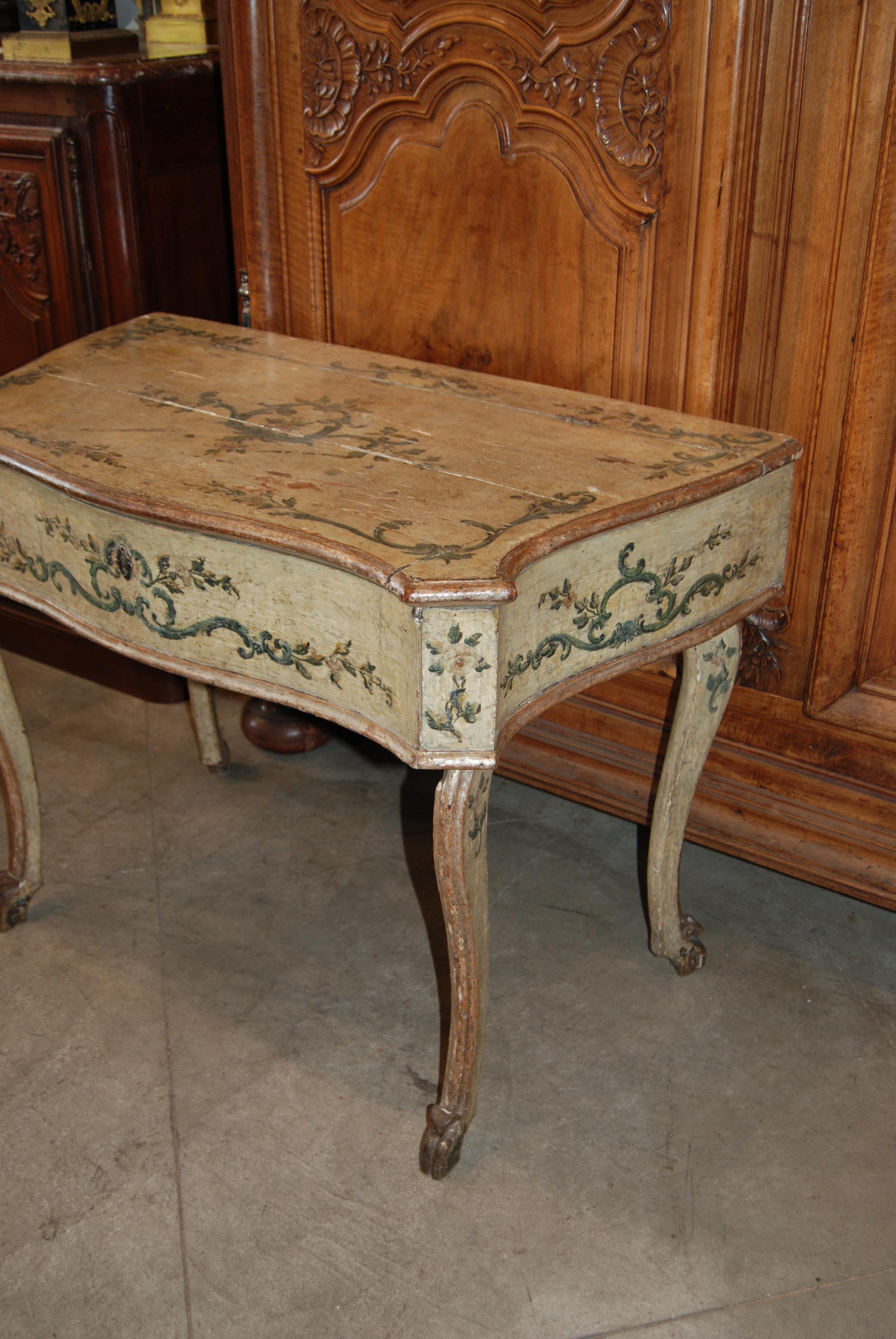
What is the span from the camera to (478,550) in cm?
116

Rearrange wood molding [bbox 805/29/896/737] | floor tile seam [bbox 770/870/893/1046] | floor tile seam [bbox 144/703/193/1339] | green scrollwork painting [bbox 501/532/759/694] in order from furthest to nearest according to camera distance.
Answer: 1. floor tile seam [bbox 770/870/893/1046]
2. wood molding [bbox 805/29/896/737]
3. floor tile seam [bbox 144/703/193/1339]
4. green scrollwork painting [bbox 501/532/759/694]

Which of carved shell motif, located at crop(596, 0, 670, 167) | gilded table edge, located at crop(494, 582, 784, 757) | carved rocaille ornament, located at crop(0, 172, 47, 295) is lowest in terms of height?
gilded table edge, located at crop(494, 582, 784, 757)

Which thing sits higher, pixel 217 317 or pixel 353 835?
pixel 217 317

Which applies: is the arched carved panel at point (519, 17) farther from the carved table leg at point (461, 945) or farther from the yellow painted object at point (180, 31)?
the carved table leg at point (461, 945)

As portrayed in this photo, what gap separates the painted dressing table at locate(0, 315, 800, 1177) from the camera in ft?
3.88

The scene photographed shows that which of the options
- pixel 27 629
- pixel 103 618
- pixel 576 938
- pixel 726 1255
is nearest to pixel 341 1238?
pixel 726 1255

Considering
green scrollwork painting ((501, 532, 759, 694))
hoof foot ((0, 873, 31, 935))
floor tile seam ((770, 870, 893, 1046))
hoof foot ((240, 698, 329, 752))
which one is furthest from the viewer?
hoof foot ((240, 698, 329, 752))

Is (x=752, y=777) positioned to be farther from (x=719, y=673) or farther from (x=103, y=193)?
(x=103, y=193)

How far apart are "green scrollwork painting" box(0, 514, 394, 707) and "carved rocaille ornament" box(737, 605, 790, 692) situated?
2.26 feet

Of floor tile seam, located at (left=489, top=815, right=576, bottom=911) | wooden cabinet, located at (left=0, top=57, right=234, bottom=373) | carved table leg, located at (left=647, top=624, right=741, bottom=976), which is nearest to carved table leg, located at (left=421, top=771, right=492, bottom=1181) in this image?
carved table leg, located at (left=647, top=624, right=741, bottom=976)

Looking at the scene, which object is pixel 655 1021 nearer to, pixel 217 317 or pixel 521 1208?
pixel 521 1208

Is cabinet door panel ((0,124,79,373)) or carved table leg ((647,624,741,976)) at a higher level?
cabinet door panel ((0,124,79,373))

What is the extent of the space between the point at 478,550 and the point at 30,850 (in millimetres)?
988

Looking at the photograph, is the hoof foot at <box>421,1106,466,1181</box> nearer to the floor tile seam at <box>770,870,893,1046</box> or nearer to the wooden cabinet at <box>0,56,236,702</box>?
the floor tile seam at <box>770,870,893,1046</box>
